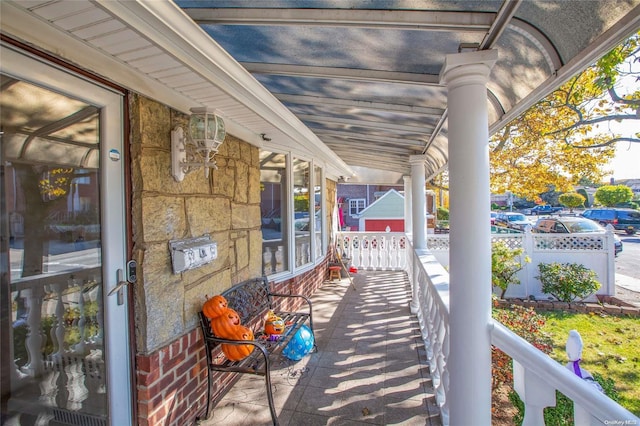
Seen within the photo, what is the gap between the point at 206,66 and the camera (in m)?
1.74

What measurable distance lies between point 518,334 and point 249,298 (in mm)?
3359

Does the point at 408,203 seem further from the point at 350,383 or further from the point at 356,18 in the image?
the point at 356,18

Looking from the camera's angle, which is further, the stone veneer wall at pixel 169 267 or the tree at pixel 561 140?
the tree at pixel 561 140

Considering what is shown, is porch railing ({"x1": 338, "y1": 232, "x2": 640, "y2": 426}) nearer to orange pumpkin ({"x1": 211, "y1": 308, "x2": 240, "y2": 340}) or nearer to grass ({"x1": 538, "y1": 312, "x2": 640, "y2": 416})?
orange pumpkin ({"x1": 211, "y1": 308, "x2": 240, "y2": 340})

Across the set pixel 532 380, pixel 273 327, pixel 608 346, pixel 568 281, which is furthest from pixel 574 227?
pixel 532 380

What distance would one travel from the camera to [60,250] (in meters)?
1.67

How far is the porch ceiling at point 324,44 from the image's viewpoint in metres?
1.27

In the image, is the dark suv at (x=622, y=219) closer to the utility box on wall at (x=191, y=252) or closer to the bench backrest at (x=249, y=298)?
the bench backrest at (x=249, y=298)

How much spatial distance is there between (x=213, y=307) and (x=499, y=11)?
241cm

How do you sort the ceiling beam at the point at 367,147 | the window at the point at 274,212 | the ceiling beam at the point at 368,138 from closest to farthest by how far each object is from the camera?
the window at the point at 274,212 → the ceiling beam at the point at 368,138 → the ceiling beam at the point at 367,147

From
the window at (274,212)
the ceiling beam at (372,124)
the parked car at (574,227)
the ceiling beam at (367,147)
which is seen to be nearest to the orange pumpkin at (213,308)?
the window at (274,212)

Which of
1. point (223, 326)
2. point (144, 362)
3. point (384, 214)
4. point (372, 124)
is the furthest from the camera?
point (384, 214)

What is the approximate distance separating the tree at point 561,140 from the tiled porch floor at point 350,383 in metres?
5.75

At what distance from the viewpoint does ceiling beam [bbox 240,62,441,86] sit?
2115mm
